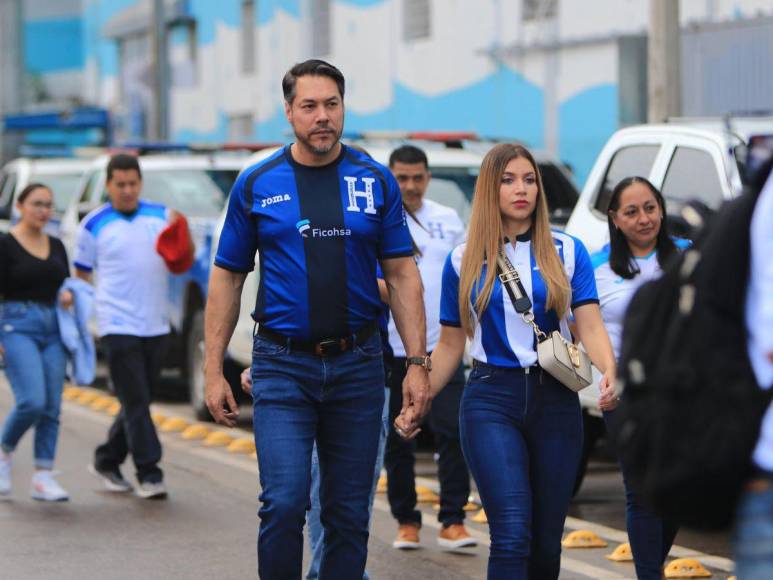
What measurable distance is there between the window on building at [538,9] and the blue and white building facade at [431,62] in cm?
2

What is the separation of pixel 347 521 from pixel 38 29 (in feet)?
168

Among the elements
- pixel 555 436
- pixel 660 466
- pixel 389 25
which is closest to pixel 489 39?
→ pixel 389 25

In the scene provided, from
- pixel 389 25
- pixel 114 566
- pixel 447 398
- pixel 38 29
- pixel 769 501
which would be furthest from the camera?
pixel 38 29

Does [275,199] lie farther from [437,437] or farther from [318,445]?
[437,437]

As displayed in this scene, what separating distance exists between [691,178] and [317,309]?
3.87 metres

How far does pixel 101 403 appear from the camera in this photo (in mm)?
15352

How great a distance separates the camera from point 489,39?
20500 millimetres

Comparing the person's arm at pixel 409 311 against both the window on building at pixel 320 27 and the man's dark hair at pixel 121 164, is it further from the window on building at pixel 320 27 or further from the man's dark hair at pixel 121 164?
the window on building at pixel 320 27

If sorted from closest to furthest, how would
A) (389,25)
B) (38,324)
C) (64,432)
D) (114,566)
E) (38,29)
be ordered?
(114,566), (38,324), (64,432), (389,25), (38,29)

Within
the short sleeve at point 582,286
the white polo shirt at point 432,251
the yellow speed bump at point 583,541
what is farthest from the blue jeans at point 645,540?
the white polo shirt at point 432,251

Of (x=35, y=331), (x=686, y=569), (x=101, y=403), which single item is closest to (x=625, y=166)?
(x=686, y=569)

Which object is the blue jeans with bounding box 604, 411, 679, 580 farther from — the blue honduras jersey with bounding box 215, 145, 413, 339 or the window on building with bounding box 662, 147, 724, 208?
the window on building with bounding box 662, 147, 724, 208

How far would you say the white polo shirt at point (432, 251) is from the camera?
8820mm

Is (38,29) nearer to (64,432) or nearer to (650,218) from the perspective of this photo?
(64,432)
